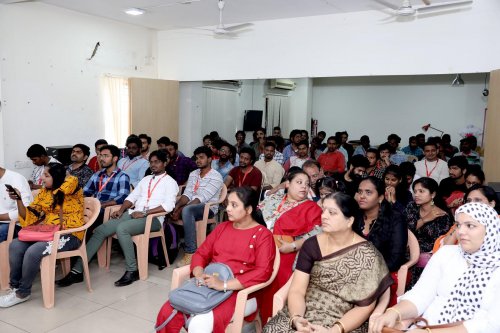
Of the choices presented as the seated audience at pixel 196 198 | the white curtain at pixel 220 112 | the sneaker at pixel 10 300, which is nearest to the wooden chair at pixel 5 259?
the sneaker at pixel 10 300

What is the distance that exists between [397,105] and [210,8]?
17.7 feet

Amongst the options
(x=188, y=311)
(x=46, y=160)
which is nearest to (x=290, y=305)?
(x=188, y=311)

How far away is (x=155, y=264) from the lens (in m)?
4.53

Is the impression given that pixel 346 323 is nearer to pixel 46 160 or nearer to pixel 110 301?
pixel 110 301

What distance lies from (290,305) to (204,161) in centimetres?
276

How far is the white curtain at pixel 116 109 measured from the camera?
7051 millimetres

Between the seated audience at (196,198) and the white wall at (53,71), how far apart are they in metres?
2.63

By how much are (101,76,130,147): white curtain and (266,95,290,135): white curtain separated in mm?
4299

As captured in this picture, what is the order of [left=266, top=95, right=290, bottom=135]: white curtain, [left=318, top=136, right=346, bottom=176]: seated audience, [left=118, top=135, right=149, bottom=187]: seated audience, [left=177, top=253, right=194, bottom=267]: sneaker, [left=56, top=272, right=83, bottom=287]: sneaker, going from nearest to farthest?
1. [left=56, top=272, right=83, bottom=287]: sneaker
2. [left=177, top=253, right=194, bottom=267]: sneaker
3. [left=118, top=135, right=149, bottom=187]: seated audience
4. [left=318, top=136, right=346, bottom=176]: seated audience
5. [left=266, top=95, right=290, bottom=135]: white curtain

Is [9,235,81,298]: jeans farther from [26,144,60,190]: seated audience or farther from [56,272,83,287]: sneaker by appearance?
[26,144,60,190]: seated audience

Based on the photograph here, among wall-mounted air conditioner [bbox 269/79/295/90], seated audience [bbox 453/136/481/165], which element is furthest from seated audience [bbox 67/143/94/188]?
wall-mounted air conditioner [bbox 269/79/295/90]

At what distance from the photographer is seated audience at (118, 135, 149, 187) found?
17.9ft

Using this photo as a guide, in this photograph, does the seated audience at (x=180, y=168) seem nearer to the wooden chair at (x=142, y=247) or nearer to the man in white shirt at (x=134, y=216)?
the man in white shirt at (x=134, y=216)

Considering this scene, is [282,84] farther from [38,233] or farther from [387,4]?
[38,233]
